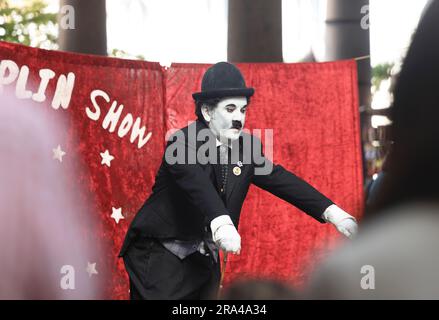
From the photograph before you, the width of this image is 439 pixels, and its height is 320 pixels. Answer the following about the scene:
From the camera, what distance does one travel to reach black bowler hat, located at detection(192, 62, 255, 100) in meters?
3.60

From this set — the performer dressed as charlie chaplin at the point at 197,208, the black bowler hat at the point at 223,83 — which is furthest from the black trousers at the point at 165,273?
the black bowler hat at the point at 223,83

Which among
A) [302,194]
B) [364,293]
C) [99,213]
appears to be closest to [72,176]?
[99,213]

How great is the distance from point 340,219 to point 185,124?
312 cm

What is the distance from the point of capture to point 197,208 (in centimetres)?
345

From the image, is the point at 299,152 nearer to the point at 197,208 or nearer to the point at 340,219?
the point at 197,208

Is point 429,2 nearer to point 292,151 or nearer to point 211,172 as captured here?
point 211,172

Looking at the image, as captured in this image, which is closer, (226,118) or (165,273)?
(165,273)

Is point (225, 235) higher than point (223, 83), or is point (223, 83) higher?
point (223, 83)

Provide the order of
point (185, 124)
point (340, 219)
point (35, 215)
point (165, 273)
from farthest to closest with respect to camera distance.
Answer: point (185, 124) < point (35, 215) < point (165, 273) < point (340, 219)

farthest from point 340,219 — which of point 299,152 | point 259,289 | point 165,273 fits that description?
point 299,152

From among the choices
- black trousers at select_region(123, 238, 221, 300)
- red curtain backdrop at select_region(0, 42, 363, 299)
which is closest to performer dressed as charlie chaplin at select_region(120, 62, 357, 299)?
black trousers at select_region(123, 238, 221, 300)

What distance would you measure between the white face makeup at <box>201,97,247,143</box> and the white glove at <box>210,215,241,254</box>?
650 millimetres

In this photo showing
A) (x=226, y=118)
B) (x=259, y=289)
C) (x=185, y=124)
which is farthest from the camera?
(x=185, y=124)

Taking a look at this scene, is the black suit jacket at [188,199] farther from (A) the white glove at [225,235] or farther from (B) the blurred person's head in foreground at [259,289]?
(B) the blurred person's head in foreground at [259,289]
